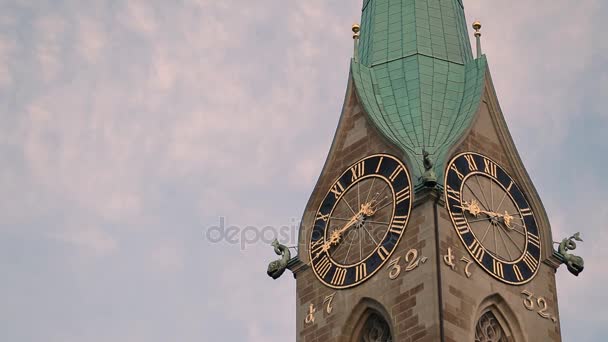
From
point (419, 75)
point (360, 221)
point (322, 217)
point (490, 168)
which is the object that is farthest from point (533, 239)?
point (419, 75)

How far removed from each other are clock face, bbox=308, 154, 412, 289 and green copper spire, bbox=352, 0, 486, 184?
1.94 feet

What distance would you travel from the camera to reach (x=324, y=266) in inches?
1465

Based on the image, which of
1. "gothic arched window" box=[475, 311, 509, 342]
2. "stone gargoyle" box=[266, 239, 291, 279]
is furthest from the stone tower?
"stone gargoyle" box=[266, 239, 291, 279]

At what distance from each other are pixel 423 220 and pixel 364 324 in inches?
91.8

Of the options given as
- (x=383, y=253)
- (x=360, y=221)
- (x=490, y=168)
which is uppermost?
(x=490, y=168)

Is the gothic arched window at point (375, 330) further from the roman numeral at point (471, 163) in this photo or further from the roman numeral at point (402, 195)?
the roman numeral at point (471, 163)

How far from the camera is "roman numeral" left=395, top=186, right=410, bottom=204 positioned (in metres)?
36.6

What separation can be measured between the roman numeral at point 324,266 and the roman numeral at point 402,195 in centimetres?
191

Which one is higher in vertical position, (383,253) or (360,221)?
(360,221)

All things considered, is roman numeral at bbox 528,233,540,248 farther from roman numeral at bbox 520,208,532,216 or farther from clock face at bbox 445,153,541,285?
roman numeral at bbox 520,208,532,216

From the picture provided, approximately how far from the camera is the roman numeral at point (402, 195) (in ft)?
120

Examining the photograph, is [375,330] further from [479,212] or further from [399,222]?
[479,212]

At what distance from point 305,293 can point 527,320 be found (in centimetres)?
453

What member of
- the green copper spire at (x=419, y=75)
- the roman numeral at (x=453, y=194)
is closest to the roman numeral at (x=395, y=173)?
the green copper spire at (x=419, y=75)
